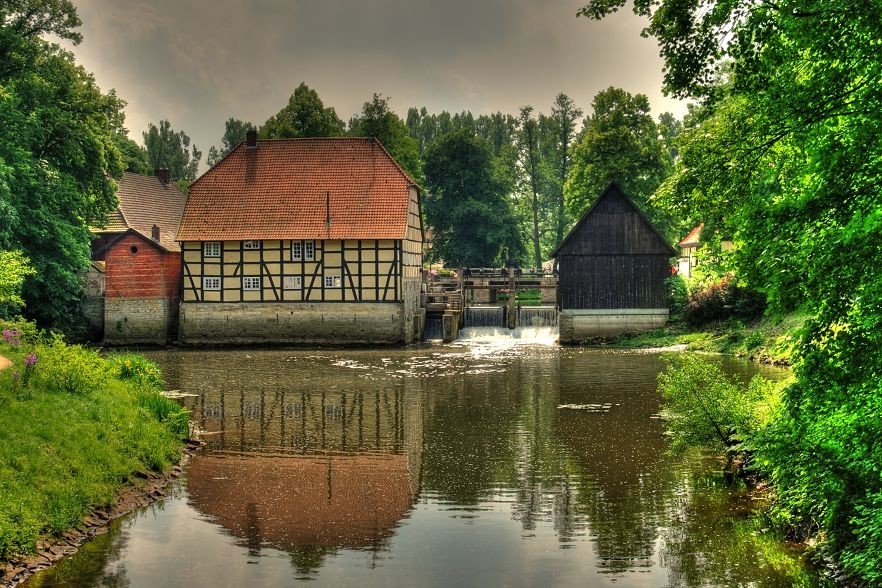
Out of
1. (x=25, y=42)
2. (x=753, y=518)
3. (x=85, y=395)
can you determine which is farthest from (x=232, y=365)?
(x=753, y=518)

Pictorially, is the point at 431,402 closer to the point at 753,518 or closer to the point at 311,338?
the point at 753,518

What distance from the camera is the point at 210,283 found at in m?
38.4

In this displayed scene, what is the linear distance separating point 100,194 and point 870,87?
101 feet

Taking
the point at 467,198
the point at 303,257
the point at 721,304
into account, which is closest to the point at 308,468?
the point at 721,304

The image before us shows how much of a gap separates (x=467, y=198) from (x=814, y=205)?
4882 centimetres

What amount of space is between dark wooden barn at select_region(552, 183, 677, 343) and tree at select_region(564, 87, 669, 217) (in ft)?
23.8

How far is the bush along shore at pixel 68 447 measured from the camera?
10469 mm

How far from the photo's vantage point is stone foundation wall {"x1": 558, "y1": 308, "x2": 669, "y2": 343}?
123 ft

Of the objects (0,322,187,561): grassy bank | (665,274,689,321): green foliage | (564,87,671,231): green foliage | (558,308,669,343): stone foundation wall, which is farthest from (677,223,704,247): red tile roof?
(0,322,187,561): grassy bank

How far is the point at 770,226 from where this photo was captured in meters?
9.16

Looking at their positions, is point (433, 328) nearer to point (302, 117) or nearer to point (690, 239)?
point (302, 117)

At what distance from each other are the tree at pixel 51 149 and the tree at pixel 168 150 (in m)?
44.6

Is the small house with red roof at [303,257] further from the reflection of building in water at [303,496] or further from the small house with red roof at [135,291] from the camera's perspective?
Result: the reflection of building in water at [303,496]

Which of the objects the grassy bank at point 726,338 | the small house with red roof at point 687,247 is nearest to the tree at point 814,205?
the grassy bank at point 726,338
